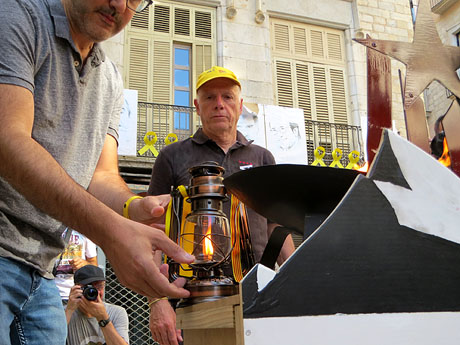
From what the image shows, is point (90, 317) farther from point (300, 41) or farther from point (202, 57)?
point (300, 41)

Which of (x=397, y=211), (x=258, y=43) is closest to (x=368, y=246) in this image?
(x=397, y=211)

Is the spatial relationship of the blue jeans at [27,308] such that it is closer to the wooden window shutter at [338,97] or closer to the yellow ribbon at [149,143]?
the yellow ribbon at [149,143]

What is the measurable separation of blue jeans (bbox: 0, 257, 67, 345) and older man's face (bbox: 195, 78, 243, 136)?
1388 millimetres

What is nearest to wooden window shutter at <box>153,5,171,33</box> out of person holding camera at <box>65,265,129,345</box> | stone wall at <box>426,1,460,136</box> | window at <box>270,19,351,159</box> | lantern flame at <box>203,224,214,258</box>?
window at <box>270,19,351,159</box>

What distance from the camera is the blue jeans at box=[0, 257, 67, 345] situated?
1.39 metres

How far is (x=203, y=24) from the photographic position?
12227 millimetres

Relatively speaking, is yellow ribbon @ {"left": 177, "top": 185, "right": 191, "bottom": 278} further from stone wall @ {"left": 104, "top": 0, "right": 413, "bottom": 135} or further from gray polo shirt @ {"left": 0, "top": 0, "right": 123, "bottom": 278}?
stone wall @ {"left": 104, "top": 0, "right": 413, "bottom": 135}

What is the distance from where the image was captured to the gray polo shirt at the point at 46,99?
1315 mm

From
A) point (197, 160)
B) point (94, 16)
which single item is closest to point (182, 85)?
point (197, 160)

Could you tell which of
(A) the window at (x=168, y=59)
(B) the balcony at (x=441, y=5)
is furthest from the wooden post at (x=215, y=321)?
(B) the balcony at (x=441, y=5)

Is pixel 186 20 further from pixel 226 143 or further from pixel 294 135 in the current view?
pixel 226 143

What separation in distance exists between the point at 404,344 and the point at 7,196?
108cm

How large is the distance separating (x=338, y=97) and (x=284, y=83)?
1.57 m

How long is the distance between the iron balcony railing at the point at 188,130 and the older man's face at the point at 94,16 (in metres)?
8.90
